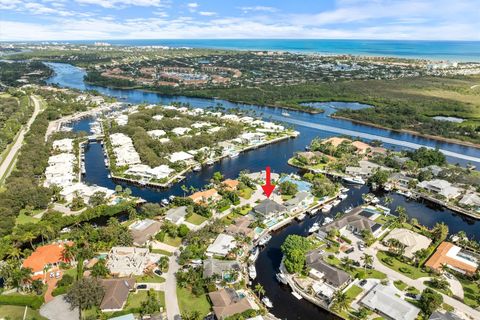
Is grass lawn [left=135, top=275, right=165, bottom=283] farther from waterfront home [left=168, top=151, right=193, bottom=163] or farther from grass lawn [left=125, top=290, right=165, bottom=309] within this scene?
waterfront home [left=168, top=151, right=193, bottom=163]

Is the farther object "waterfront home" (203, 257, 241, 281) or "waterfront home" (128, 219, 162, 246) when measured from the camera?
"waterfront home" (128, 219, 162, 246)

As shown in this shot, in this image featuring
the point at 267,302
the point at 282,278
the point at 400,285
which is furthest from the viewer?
the point at 282,278

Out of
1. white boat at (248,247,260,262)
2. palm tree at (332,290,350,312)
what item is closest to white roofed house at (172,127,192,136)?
white boat at (248,247,260,262)

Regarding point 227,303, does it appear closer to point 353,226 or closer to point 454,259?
point 353,226

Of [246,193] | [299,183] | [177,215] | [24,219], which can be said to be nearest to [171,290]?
[177,215]

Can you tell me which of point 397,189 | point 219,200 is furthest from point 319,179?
point 219,200

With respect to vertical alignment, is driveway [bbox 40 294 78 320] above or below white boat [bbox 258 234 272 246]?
below

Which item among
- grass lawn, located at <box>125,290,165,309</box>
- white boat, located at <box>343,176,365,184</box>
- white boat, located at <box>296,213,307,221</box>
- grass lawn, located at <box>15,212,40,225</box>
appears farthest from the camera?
white boat, located at <box>343,176,365,184</box>

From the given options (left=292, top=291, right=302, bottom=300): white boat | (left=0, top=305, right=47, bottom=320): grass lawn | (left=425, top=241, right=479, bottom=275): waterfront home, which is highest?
(left=425, top=241, right=479, bottom=275): waterfront home
